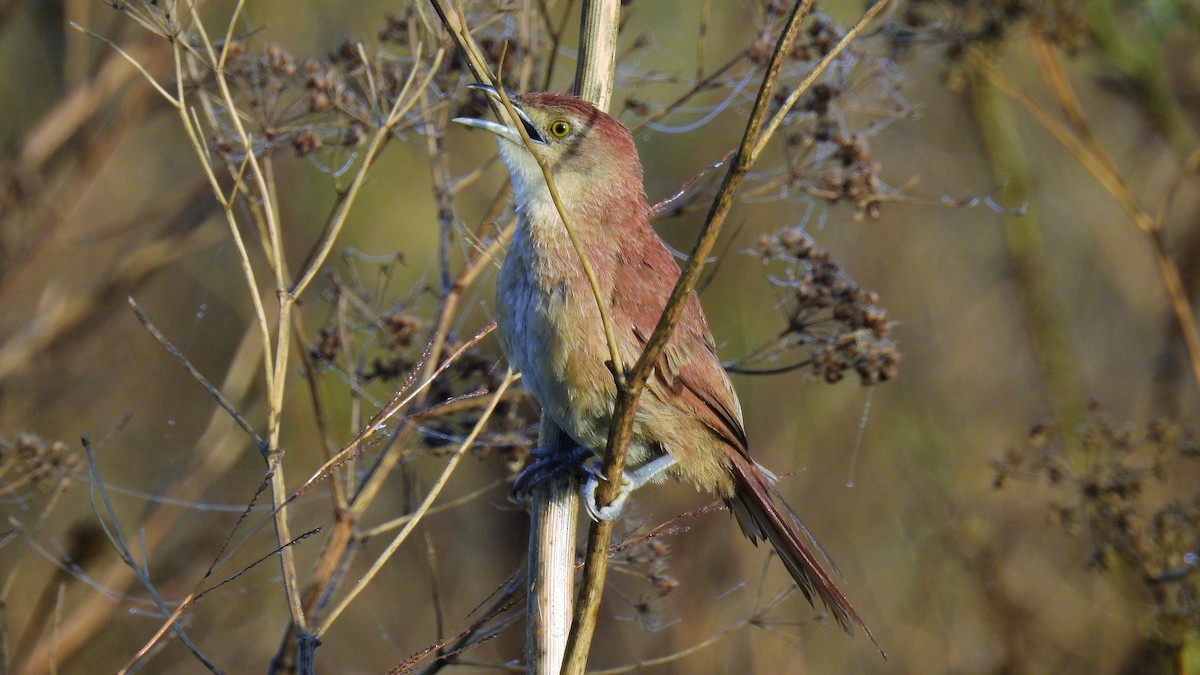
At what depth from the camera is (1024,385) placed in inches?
298

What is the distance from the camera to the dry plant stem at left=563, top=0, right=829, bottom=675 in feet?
5.92

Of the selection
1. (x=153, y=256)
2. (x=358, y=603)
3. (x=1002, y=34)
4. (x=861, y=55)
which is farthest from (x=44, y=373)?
(x=1002, y=34)

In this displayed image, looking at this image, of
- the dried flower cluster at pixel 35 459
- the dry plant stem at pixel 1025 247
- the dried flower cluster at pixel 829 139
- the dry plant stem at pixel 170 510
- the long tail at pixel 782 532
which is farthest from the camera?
the dry plant stem at pixel 1025 247

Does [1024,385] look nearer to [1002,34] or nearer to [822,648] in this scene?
[822,648]

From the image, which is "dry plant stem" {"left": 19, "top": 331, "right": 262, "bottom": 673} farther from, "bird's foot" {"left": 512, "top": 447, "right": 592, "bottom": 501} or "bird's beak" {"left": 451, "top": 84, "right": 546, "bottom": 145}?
"bird's beak" {"left": 451, "top": 84, "right": 546, "bottom": 145}

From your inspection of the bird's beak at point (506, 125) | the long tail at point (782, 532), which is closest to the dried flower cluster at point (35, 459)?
the bird's beak at point (506, 125)

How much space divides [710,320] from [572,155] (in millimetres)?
4473

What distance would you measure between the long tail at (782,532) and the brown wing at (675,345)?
10 cm

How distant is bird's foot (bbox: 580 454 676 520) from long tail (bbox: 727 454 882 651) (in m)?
0.25


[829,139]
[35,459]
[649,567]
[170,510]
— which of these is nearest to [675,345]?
[649,567]

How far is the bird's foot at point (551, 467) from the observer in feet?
9.67

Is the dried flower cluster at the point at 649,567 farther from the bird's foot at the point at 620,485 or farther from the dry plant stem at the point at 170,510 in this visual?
the dry plant stem at the point at 170,510

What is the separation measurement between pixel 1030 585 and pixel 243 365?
4.71 meters

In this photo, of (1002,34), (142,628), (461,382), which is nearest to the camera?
(461,382)
